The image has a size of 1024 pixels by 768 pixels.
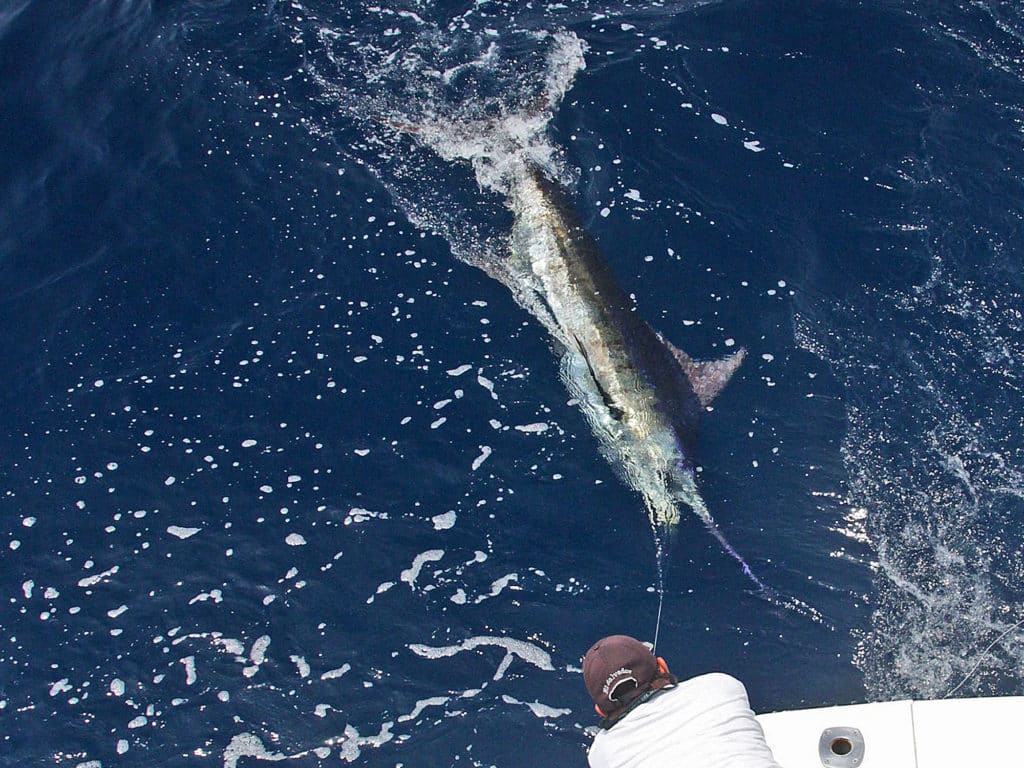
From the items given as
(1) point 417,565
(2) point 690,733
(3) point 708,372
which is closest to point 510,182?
(3) point 708,372

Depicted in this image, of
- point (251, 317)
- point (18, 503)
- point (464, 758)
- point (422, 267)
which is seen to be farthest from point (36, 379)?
point (464, 758)

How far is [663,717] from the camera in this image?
136 inches

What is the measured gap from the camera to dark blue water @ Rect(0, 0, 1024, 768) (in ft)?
19.0

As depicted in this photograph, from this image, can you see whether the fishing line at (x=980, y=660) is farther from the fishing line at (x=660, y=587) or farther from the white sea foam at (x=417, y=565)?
the white sea foam at (x=417, y=565)

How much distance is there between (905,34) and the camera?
851 cm

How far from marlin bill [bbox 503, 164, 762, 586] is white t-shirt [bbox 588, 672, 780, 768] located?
2560 mm

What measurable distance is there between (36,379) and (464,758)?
485 centimetres

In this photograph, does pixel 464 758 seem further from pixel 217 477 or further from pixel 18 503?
pixel 18 503

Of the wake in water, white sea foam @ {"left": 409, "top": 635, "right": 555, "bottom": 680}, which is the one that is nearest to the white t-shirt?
white sea foam @ {"left": 409, "top": 635, "right": 555, "bottom": 680}

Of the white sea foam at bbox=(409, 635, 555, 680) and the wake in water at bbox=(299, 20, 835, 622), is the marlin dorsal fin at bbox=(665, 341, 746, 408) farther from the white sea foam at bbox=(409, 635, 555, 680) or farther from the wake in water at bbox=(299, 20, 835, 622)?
the white sea foam at bbox=(409, 635, 555, 680)

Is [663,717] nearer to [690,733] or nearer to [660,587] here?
[690,733]

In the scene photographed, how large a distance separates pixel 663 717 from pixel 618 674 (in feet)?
0.83

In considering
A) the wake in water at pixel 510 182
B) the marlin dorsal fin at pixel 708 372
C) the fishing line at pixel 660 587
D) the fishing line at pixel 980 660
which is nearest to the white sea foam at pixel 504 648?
the fishing line at pixel 660 587

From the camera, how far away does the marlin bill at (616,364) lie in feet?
20.7
